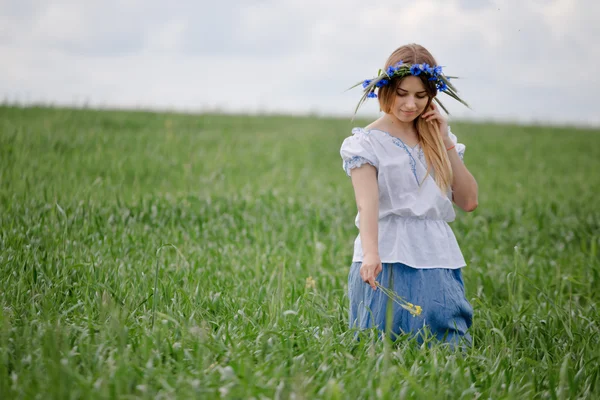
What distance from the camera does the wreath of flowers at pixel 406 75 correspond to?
327 cm

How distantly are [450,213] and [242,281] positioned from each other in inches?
68.8

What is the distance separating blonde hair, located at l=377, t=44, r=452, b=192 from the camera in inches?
131

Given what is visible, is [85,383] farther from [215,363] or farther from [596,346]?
[596,346]

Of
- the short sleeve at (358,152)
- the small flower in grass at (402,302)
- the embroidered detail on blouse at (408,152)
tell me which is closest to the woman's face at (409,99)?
the embroidered detail on blouse at (408,152)

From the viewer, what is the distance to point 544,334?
13.4ft

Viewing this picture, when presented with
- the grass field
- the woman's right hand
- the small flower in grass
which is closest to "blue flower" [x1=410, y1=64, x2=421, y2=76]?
the woman's right hand

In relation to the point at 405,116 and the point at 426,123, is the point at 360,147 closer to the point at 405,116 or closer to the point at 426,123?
the point at 405,116

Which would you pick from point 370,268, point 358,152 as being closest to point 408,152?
point 358,152

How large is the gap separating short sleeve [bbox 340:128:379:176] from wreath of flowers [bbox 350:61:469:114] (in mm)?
159

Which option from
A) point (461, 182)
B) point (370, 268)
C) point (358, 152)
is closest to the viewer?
point (370, 268)

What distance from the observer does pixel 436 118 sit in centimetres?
337

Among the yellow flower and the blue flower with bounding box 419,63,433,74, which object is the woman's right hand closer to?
the yellow flower

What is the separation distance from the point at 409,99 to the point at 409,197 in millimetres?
519

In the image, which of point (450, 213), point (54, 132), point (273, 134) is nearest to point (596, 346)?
point (450, 213)
